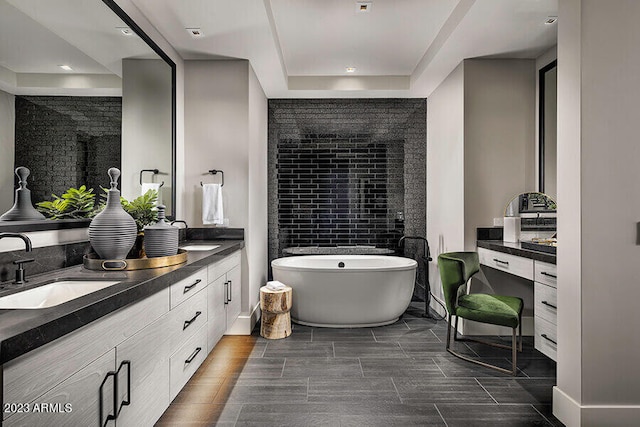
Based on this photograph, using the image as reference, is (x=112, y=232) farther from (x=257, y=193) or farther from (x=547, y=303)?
(x=547, y=303)

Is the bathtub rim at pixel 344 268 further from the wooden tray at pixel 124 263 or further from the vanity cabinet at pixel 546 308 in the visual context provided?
the wooden tray at pixel 124 263

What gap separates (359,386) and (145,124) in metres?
2.36

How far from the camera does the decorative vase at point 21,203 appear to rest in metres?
1.80

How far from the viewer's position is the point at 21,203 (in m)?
1.84

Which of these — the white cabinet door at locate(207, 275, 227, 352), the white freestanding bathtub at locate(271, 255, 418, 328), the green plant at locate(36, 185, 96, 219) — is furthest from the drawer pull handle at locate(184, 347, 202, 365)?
the white freestanding bathtub at locate(271, 255, 418, 328)

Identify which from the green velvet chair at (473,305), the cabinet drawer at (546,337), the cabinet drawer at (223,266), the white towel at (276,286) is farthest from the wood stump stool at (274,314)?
the cabinet drawer at (546,337)

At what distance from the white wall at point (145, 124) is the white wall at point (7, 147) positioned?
93cm

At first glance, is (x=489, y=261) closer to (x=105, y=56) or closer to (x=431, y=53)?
(x=431, y=53)

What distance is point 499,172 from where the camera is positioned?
390 cm

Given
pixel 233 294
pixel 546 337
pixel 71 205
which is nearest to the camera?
pixel 71 205

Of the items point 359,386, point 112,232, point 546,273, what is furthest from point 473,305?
point 112,232

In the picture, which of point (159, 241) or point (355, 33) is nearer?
point (159, 241)

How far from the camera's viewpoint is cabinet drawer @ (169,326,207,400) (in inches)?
76.2

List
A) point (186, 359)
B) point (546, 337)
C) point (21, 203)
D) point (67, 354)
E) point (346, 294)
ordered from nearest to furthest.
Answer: point (67, 354)
point (21, 203)
point (186, 359)
point (546, 337)
point (346, 294)
